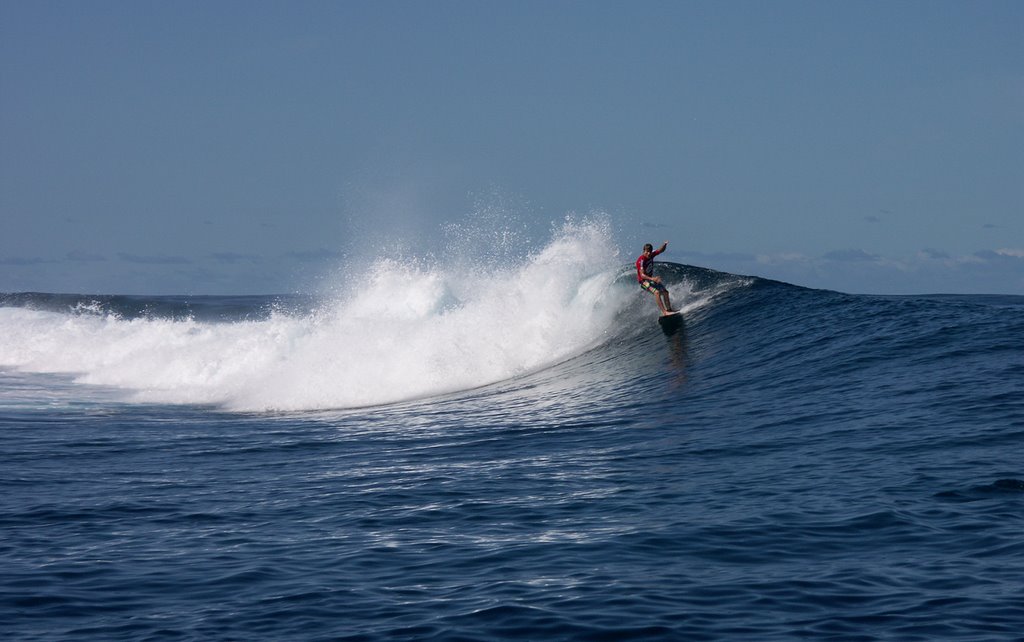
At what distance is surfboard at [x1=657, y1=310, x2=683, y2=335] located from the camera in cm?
2114

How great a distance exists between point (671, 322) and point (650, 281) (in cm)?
98

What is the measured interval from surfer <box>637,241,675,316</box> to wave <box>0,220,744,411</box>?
596 millimetres

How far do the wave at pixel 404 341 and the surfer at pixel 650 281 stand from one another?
596 millimetres

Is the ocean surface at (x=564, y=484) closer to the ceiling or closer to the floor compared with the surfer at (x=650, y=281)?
closer to the floor

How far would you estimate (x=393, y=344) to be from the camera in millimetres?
22969

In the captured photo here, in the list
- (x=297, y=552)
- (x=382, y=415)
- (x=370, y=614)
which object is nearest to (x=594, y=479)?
(x=297, y=552)

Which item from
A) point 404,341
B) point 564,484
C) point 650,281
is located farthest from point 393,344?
point 564,484

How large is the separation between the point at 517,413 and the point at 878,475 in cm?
733

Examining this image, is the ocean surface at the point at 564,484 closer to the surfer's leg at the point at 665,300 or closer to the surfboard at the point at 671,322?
the surfboard at the point at 671,322

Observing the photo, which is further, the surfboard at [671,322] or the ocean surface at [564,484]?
the surfboard at [671,322]

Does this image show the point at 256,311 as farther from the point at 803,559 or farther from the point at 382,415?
the point at 803,559

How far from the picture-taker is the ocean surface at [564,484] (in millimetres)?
6605

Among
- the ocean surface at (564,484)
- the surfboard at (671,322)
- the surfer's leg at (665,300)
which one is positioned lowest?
the ocean surface at (564,484)

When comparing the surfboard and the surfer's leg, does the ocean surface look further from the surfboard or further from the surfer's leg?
the surfer's leg
